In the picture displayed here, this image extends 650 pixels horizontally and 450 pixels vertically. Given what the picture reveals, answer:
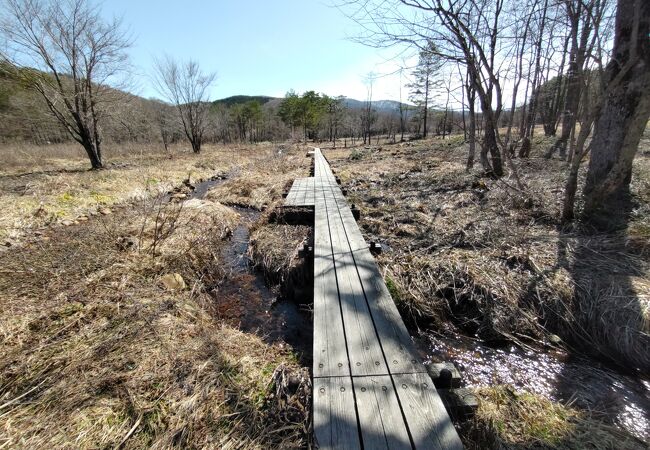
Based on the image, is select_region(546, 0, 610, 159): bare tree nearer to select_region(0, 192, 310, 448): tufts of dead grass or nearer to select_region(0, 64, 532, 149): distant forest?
select_region(0, 192, 310, 448): tufts of dead grass

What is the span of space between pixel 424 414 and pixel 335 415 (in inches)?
20.6

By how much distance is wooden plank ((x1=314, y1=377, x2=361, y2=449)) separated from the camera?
4.83 ft

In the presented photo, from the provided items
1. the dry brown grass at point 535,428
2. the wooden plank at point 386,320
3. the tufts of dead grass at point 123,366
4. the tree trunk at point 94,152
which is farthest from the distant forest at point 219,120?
the dry brown grass at point 535,428

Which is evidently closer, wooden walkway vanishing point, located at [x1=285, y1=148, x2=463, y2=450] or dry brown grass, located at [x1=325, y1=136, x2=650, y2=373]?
wooden walkway vanishing point, located at [x1=285, y1=148, x2=463, y2=450]

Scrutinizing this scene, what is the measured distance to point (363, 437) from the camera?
148cm

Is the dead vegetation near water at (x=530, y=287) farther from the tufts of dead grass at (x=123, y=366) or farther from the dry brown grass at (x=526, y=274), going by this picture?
the tufts of dead grass at (x=123, y=366)

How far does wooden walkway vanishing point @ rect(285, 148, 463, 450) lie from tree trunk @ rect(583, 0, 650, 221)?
12.5 ft

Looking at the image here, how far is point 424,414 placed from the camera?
1596 mm

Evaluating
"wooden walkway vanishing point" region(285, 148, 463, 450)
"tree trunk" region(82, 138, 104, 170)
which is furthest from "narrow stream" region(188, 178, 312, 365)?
"tree trunk" region(82, 138, 104, 170)

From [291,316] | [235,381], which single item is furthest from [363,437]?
[291,316]

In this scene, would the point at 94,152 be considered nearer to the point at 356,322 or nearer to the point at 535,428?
the point at 356,322

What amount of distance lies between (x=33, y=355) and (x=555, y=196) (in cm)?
781

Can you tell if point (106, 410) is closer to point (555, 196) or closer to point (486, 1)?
point (555, 196)

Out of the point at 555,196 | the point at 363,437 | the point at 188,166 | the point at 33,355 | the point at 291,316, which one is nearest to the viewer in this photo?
the point at 363,437
